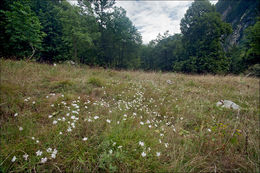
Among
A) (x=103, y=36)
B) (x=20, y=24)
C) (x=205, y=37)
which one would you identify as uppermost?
(x=103, y=36)

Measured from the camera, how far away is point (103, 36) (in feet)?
74.9

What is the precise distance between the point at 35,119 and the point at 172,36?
3912 centimetres

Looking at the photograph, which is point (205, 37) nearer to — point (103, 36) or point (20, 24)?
point (103, 36)

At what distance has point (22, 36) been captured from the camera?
1238cm

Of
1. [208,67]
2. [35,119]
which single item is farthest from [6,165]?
[208,67]

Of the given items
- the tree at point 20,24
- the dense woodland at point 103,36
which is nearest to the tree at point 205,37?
the dense woodland at point 103,36

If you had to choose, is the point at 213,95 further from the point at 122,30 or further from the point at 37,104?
the point at 122,30

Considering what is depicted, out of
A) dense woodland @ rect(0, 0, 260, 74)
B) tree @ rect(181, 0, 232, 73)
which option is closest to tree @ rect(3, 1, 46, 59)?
dense woodland @ rect(0, 0, 260, 74)

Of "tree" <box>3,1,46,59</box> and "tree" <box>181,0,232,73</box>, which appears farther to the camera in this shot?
"tree" <box>181,0,232,73</box>

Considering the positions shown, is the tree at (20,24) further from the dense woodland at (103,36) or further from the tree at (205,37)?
the tree at (205,37)

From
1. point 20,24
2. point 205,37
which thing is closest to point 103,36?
point 20,24

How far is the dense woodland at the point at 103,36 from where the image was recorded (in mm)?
12727

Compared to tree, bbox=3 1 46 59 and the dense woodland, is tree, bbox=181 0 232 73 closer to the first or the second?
the dense woodland

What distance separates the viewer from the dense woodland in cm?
1273
